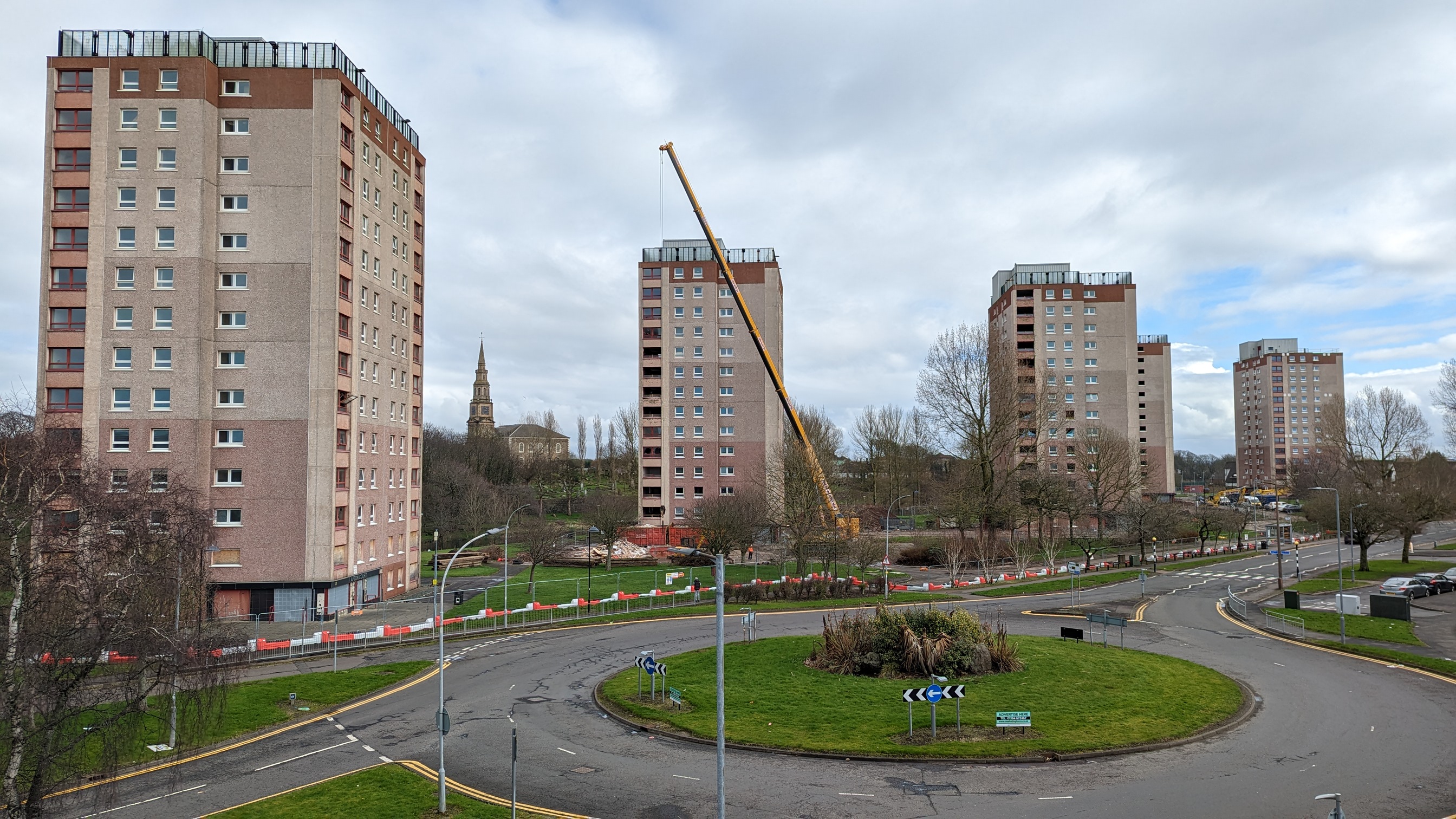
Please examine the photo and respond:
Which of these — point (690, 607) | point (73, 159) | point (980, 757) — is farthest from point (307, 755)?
point (73, 159)

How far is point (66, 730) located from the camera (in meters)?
15.8

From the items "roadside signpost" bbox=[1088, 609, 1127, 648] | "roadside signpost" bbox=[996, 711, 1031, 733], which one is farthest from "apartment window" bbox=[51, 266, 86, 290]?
"roadside signpost" bbox=[1088, 609, 1127, 648]

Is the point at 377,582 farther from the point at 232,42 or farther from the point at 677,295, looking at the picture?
the point at 677,295

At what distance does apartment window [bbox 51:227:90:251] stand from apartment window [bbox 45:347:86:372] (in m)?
5.59

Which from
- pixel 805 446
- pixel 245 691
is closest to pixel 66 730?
pixel 245 691

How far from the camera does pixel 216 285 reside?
46.1 meters

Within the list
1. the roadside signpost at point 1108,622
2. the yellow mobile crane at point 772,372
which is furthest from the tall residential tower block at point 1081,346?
the roadside signpost at point 1108,622

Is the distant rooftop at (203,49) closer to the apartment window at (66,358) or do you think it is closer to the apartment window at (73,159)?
the apartment window at (73,159)

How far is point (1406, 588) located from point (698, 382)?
6291 centimetres

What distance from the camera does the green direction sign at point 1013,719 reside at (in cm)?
2102

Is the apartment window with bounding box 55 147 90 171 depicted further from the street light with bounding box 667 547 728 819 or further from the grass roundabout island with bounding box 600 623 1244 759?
the street light with bounding box 667 547 728 819

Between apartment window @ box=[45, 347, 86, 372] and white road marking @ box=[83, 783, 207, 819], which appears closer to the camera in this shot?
white road marking @ box=[83, 783, 207, 819]

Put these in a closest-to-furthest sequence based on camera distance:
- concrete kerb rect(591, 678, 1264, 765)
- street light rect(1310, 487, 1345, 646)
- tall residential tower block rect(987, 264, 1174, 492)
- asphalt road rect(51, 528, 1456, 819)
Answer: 1. asphalt road rect(51, 528, 1456, 819)
2. concrete kerb rect(591, 678, 1264, 765)
3. street light rect(1310, 487, 1345, 646)
4. tall residential tower block rect(987, 264, 1174, 492)

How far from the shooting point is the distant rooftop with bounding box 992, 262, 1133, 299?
105 metres
